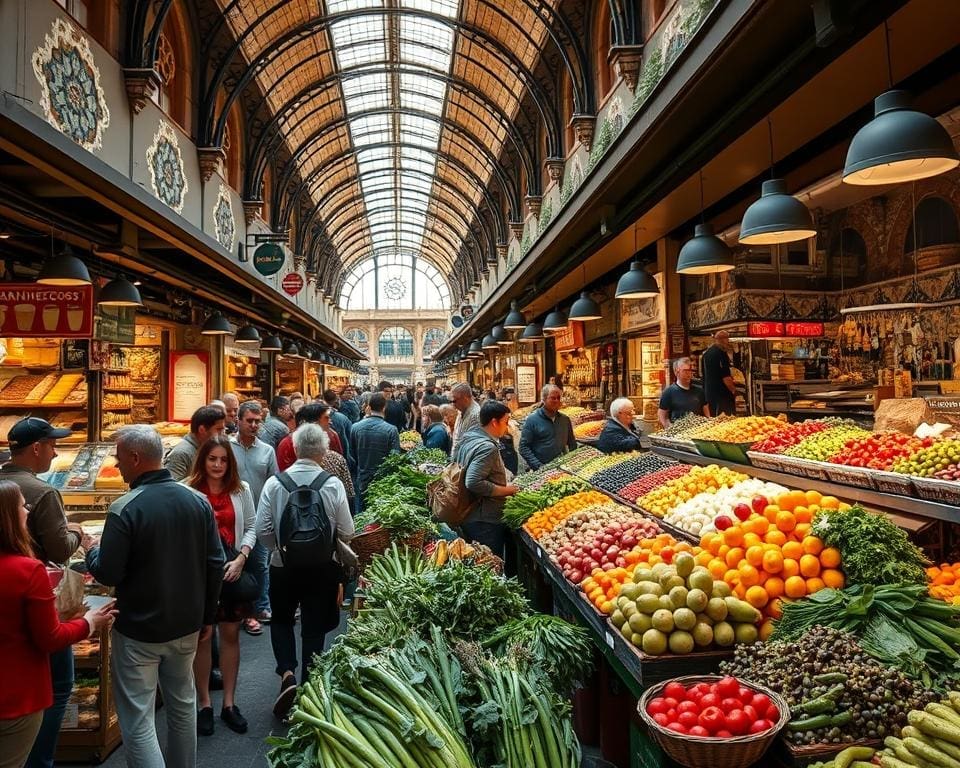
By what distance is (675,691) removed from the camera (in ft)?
7.77

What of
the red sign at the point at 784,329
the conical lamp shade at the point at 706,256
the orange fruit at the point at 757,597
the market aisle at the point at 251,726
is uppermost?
the conical lamp shade at the point at 706,256

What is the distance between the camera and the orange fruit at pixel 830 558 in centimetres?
Result: 304

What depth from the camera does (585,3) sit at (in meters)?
10.4

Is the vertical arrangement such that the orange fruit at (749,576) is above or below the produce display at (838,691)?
above

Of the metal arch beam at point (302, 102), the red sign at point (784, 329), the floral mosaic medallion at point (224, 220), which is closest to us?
the red sign at point (784, 329)

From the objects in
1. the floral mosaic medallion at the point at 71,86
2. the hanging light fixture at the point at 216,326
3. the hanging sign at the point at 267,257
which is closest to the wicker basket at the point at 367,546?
the floral mosaic medallion at the point at 71,86

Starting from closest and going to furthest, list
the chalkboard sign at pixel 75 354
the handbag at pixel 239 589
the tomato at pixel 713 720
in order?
the tomato at pixel 713 720, the handbag at pixel 239 589, the chalkboard sign at pixel 75 354

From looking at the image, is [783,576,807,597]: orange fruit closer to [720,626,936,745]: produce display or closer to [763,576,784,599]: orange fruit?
[763,576,784,599]: orange fruit

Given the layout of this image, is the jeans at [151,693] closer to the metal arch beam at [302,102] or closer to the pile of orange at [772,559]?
the pile of orange at [772,559]

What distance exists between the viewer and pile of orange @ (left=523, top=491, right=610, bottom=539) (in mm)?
5051

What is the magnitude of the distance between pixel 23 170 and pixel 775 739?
20.7 feet

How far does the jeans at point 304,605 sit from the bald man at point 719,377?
5.20 metres

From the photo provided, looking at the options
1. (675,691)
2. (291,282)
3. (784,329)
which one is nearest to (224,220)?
(291,282)

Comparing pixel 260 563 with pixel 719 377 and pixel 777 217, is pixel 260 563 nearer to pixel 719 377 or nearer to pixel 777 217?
pixel 777 217
